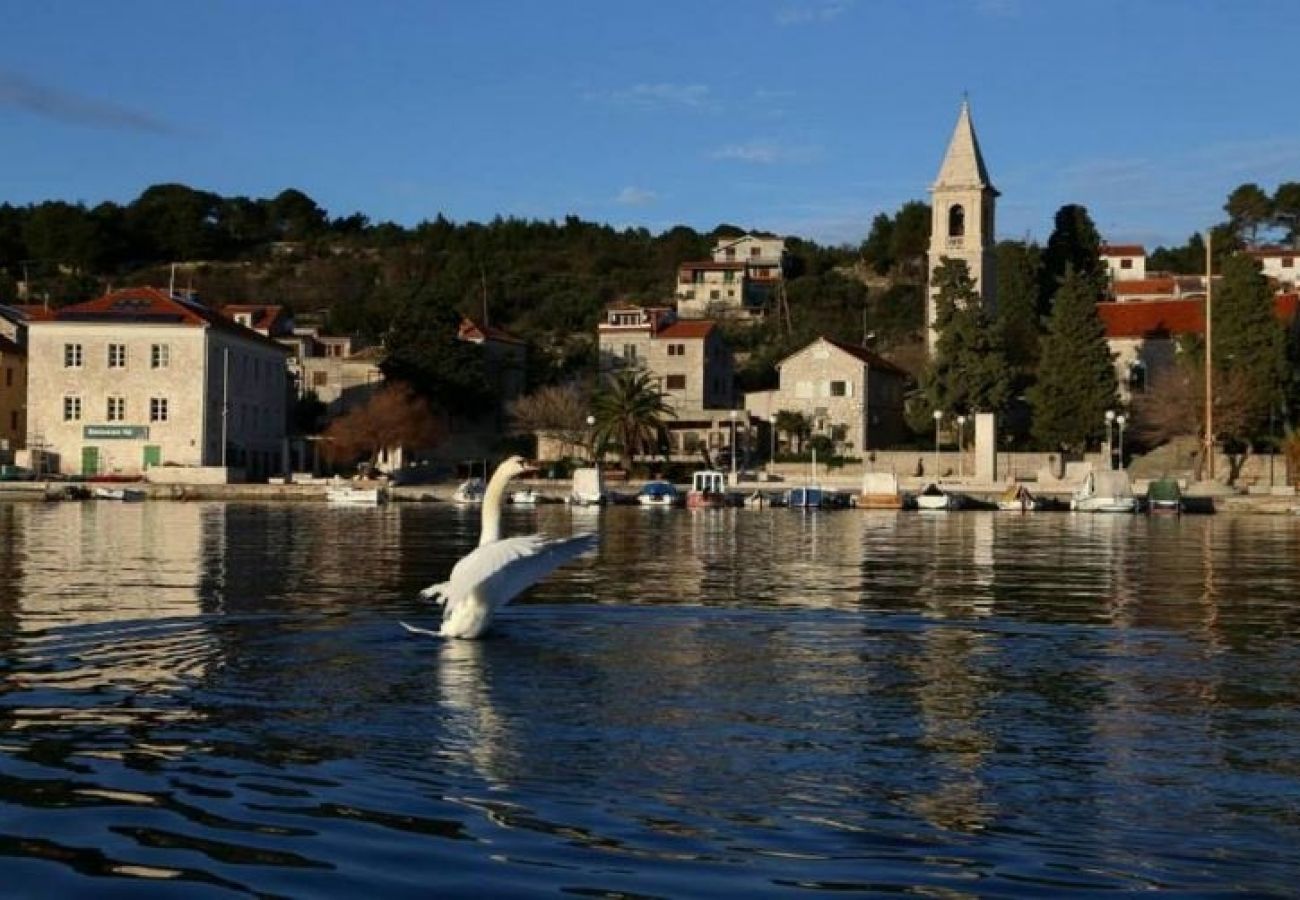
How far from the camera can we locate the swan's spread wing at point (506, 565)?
17734mm

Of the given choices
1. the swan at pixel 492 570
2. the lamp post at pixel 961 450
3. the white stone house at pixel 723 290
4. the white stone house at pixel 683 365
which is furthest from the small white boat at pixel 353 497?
the white stone house at pixel 723 290

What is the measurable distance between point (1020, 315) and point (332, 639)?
8177cm

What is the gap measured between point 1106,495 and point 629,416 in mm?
25827

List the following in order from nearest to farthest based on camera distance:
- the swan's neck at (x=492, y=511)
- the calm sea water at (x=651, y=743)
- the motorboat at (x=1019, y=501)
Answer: the calm sea water at (x=651, y=743) < the swan's neck at (x=492, y=511) < the motorboat at (x=1019, y=501)

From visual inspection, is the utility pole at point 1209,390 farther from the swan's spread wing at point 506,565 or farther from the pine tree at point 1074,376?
the swan's spread wing at point 506,565

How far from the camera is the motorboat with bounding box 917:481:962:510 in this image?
232 ft

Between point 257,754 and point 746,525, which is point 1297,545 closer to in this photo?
point 746,525

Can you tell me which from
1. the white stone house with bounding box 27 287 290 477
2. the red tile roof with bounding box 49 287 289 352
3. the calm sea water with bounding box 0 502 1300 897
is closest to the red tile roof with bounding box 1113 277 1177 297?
the red tile roof with bounding box 49 287 289 352

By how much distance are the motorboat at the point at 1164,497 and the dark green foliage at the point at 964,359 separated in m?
12.2

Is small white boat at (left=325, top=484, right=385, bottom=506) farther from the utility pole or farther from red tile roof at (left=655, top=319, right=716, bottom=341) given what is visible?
the utility pole

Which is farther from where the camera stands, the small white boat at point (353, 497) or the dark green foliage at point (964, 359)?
the dark green foliage at point (964, 359)

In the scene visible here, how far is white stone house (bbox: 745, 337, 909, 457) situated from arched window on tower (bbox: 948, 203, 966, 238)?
335 inches

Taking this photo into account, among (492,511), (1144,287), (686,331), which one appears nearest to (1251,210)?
(1144,287)

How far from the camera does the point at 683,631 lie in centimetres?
2006
